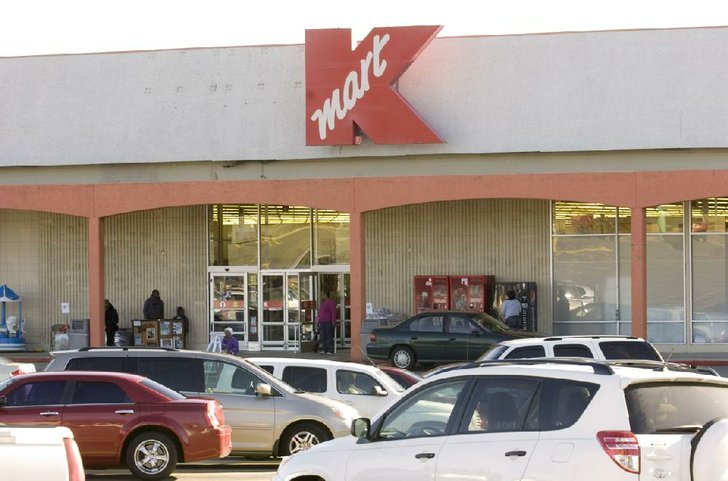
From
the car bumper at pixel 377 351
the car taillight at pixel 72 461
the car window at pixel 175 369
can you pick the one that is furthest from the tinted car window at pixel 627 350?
the car taillight at pixel 72 461

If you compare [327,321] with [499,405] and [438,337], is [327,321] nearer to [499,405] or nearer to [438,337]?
[438,337]

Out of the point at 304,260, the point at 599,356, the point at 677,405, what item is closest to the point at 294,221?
the point at 304,260

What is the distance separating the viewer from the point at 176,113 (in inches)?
1244

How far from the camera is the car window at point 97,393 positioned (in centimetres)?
1496

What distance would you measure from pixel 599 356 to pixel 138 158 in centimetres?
1714

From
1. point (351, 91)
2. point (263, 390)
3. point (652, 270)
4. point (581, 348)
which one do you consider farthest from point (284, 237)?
point (263, 390)

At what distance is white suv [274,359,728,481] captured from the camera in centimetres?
791

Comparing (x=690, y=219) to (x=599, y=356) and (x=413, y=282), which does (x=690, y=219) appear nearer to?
(x=413, y=282)

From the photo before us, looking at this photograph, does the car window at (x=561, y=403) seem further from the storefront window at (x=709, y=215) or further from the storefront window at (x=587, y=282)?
the storefront window at (x=709, y=215)

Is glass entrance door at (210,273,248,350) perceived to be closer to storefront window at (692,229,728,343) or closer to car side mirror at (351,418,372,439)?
storefront window at (692,229,728,343)

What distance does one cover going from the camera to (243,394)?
1653 centimetres

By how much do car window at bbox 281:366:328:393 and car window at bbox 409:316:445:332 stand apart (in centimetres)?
1071

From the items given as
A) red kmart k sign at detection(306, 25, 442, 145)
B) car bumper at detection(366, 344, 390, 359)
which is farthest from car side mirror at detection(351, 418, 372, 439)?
red kmart k sign at detection(306, 25, 442, 145)

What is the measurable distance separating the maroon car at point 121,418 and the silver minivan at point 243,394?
1.32 metres
